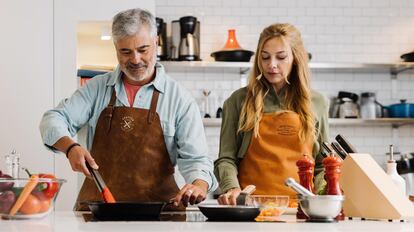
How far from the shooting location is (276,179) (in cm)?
348

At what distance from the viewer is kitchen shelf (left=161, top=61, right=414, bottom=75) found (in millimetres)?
6059

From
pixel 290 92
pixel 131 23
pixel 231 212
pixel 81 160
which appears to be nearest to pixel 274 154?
pixel 290 92

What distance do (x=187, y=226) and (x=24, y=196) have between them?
56 cm

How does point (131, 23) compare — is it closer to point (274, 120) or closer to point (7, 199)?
point (274, 120)

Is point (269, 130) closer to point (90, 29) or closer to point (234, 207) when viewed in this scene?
point (234, 207)

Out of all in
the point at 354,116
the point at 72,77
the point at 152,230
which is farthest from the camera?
the point at 354,116

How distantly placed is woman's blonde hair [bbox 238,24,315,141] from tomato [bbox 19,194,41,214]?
4.56ft

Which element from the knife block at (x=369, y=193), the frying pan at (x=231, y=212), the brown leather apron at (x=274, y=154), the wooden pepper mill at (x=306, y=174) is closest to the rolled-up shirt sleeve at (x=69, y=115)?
the brown leather apron at (x=274, y=154)

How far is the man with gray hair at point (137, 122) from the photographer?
3.38 metres

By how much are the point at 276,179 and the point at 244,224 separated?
1.24 m

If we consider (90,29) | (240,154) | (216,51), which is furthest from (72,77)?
(240,154)

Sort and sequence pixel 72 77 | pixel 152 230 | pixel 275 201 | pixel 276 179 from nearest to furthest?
1. pixel 152 230
2. pixel 275 201
3. pixel 276 179
4. pixel 72 77

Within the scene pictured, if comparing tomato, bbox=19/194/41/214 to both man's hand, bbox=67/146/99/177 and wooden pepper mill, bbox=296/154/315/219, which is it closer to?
man's hand, bbox=67/146/99/177

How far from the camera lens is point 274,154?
3.52 m
